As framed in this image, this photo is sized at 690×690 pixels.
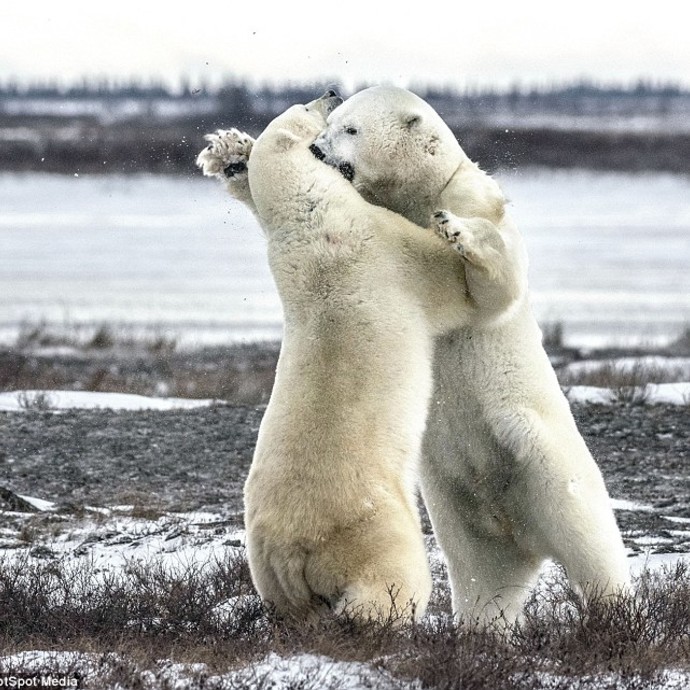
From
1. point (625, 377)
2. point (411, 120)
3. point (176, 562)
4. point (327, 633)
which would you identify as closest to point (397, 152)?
point (411, 120)

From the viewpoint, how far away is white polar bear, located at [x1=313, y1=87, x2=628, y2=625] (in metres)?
3.66

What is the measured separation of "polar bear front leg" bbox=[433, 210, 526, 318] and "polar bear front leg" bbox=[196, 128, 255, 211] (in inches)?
27.3

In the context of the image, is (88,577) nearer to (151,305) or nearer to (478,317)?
(478,317)

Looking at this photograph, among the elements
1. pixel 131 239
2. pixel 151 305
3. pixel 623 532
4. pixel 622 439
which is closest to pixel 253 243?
pixel 131 239

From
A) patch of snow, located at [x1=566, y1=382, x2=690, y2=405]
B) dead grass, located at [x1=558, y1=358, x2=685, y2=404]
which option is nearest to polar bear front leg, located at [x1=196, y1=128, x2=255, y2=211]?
patch of snow, located at [x1=566, y1=382, x2=690, y2=405]

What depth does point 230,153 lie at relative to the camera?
383 centimetres

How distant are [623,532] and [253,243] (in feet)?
69.8

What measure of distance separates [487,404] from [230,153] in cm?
107

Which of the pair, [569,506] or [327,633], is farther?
[569,506]

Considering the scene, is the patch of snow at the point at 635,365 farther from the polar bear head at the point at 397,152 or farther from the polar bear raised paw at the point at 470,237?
the polar bear raised paw at the point at 470,237

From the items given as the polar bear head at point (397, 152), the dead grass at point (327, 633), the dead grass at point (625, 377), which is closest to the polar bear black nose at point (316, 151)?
the polar bear head at point (397, 152)

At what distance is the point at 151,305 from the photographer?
51.3 ft

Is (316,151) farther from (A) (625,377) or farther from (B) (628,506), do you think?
(A) (625,377)

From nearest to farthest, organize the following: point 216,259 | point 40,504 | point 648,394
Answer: point 40,504 < point 648,394 < point 216,259
